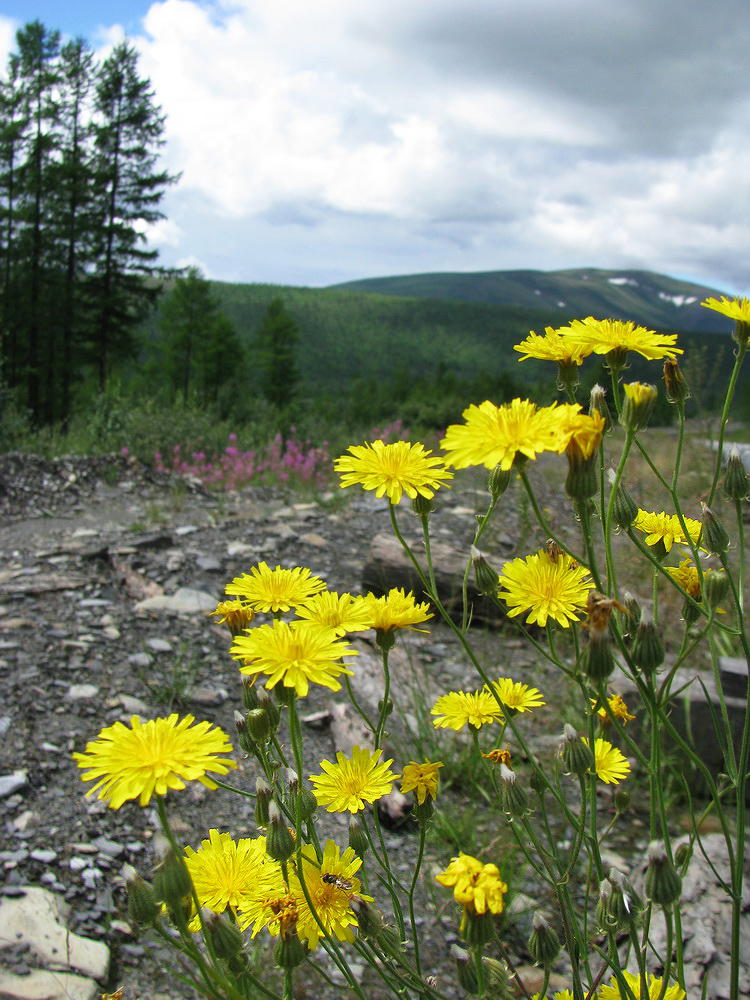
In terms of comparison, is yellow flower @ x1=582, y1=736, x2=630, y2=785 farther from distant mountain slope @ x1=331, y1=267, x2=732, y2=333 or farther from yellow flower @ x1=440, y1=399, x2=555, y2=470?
distant mountain slope @ x1=331, y1=267, x2=732, y2=333

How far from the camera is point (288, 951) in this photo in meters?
1.01

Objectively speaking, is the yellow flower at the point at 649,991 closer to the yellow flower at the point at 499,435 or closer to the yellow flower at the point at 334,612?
the yellow flower at the point at 334,612

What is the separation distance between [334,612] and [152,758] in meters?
0.37

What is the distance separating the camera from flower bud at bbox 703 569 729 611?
1.15 m

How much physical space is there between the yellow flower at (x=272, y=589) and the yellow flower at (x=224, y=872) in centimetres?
40

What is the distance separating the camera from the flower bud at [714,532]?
1132mm

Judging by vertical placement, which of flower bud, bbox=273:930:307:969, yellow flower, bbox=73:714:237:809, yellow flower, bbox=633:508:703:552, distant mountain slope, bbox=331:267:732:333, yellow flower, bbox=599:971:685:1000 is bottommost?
yellow flower, bbox=599:971:685:1000

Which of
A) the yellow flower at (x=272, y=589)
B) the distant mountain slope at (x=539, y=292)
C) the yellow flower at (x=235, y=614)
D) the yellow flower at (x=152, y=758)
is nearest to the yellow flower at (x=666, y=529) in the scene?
the yellow flower at (x=272, y=589)

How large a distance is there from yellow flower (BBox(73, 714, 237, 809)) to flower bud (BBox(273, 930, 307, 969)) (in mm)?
316

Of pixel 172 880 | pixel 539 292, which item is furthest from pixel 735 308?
pixel 539 292

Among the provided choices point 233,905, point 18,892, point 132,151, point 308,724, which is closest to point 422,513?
point 233,905

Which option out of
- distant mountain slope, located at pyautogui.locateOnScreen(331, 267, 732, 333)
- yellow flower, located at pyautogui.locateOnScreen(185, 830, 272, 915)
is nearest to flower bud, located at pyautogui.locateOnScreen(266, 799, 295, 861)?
yellow flower, located at pyautogui.locateOnScreen(185, 830, 272, 915)

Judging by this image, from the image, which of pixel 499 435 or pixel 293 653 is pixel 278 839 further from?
pixel 499 435

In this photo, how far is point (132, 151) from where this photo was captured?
17.4 metres
